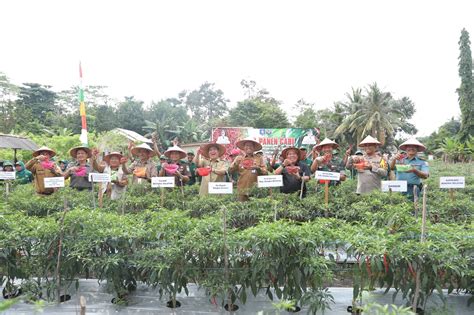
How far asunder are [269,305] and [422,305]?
4.37 ft

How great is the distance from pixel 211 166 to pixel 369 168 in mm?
2823

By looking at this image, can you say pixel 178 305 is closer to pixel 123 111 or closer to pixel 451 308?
pixel 451 308

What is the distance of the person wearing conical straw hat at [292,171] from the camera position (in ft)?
23.1

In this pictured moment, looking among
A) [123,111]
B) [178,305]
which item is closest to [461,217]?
[178,305]

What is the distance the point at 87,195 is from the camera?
6.94 metres

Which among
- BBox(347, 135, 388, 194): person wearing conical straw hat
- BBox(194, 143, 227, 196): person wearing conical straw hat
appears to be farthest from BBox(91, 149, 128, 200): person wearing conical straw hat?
BBox(347, 135, 388, 194): person wearing conical straw hat

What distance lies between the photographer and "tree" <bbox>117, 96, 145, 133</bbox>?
152 feet

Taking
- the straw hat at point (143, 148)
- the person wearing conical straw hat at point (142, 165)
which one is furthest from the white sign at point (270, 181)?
the straw hat at point (143, 148)

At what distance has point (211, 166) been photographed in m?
7.58

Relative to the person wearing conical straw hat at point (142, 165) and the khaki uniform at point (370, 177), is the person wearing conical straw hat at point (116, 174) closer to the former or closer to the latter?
the person wearing conical straw hat at point (142, 165)

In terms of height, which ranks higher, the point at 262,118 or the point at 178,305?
the point at 262,118

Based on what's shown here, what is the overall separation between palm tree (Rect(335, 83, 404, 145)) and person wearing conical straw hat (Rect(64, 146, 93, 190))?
28039 mm

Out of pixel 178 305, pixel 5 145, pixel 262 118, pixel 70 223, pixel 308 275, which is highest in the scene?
pixel 262 118

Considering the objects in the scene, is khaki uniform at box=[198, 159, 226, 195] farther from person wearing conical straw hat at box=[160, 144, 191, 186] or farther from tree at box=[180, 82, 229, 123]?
tree at box=[180, 82, 229, 123]
